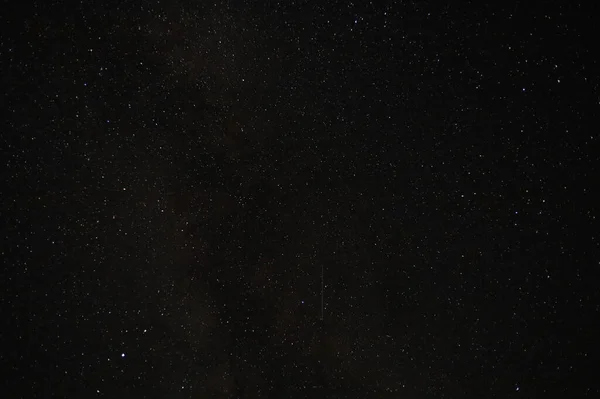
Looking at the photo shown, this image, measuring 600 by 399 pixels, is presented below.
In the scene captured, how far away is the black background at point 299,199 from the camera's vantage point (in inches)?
17.3

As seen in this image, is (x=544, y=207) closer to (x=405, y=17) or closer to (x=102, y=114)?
(x=405, y=17)

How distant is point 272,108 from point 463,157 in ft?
0.75

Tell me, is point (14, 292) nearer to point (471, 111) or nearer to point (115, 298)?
point (115, 298)

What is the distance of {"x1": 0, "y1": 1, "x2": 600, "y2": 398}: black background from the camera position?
0.44 m

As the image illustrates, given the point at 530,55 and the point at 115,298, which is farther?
the point at 115,298

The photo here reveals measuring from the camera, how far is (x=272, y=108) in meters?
0.55

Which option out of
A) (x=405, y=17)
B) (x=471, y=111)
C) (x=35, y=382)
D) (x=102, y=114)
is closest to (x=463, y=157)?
(x=471, y=111)

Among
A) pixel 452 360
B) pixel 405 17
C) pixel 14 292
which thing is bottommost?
pixel 452 360

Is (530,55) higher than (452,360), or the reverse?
(530,55)

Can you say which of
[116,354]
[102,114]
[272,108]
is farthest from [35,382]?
[272,108]

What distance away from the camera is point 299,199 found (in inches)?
22.2

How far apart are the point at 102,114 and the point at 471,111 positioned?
0.40 meters

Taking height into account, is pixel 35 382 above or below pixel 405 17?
below

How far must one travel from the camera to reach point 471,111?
451 millimetres
